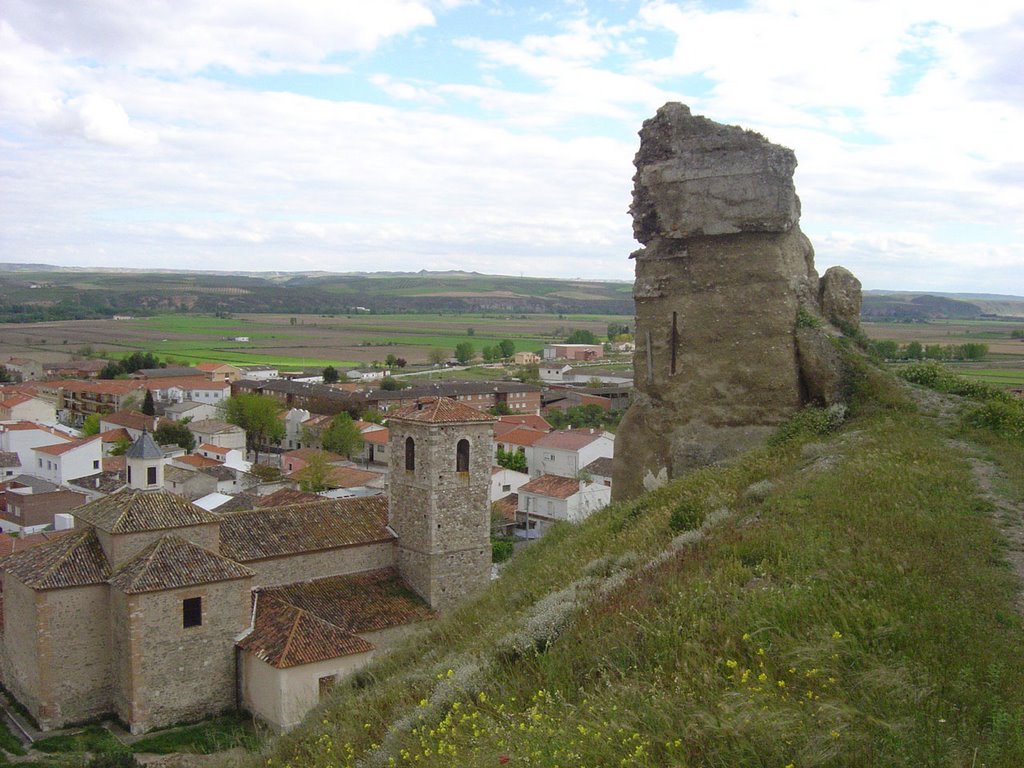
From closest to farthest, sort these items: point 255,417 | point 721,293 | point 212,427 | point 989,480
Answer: point 989,480
point 721,293
point 212,427
point 255,417

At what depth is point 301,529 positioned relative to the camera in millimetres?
21609

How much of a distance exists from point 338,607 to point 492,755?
638 inches

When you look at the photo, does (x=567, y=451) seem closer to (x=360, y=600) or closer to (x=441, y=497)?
(x=441, y=497)

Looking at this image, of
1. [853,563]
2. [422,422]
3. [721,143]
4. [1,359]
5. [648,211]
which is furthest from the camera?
[1,359]

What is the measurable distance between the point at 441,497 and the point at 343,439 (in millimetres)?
31464

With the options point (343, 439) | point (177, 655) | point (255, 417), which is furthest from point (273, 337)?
point (177, 655)

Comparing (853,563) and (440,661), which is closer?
(853,563)

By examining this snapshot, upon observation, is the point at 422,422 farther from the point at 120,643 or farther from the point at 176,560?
the point at 120,643

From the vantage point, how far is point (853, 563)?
624 cm

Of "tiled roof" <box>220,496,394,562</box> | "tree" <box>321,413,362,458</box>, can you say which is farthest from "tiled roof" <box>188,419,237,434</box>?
"tiled roof" <box>220,496,394,562</box>

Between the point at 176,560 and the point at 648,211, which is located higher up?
the point at 648,211

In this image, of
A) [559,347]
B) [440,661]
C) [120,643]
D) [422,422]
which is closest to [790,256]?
[440,661]

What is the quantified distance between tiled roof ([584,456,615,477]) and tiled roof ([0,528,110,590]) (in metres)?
25.5

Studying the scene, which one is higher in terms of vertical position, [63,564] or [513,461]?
[63,564]
